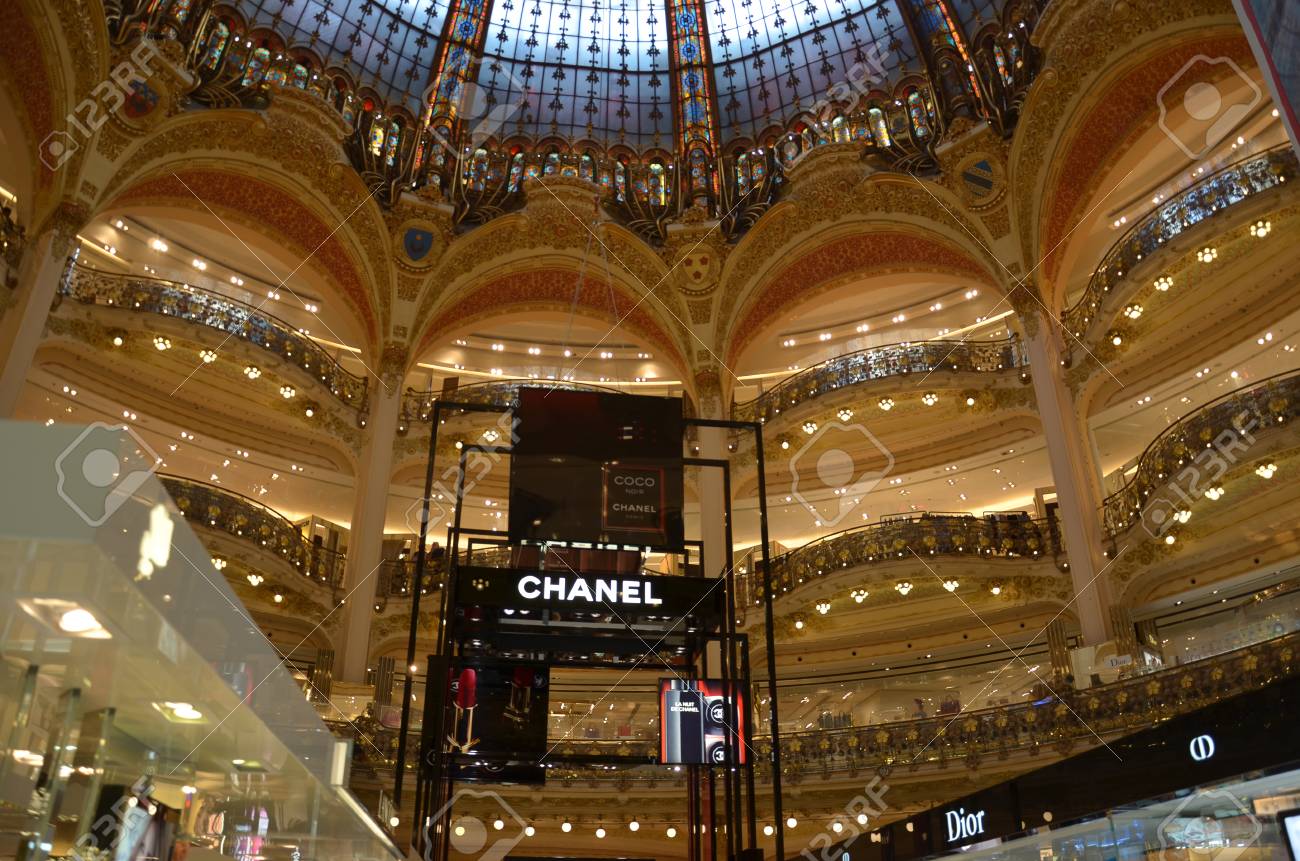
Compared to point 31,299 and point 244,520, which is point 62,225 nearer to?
point 31,299

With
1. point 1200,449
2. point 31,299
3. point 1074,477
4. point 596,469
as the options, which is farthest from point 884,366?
point 31,299

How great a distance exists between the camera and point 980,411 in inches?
868

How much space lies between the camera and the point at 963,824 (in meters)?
8.59

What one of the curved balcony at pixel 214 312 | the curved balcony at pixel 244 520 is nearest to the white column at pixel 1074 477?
the curved balcony at pixel 214 312

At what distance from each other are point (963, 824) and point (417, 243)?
17.4 m

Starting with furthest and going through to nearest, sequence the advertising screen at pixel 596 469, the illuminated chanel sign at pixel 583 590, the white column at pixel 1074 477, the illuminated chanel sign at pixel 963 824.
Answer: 1. the white column at pixel 1074 477
2. the advertising screen at pixel 596 469
3. the illuminated chanel sign at pixel 963 824
4. the illuminated chanel sign at pixel 583 590

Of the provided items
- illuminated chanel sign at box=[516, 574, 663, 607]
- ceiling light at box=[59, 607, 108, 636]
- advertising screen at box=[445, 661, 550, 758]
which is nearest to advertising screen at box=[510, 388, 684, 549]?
illuminated chanel sign at box=[516, 574, 663, 607]

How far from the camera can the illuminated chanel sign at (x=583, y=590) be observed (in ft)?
26.5

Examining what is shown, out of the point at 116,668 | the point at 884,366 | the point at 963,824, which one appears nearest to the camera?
the point at 116,668

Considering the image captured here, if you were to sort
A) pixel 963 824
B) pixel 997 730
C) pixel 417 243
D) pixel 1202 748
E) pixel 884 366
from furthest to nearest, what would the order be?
pixel 884 366, pixel 417 243, pixel 997 730, pixel 963 824, pixel 1202 748

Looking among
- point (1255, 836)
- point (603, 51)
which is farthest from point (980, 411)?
point (1255, 836)

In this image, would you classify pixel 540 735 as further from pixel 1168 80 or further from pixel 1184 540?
pixel 1168 80

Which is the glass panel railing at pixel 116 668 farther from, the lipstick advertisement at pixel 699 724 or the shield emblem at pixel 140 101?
the shield emblem at pixel 140 101

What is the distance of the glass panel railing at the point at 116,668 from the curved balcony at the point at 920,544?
18101 millimetres
